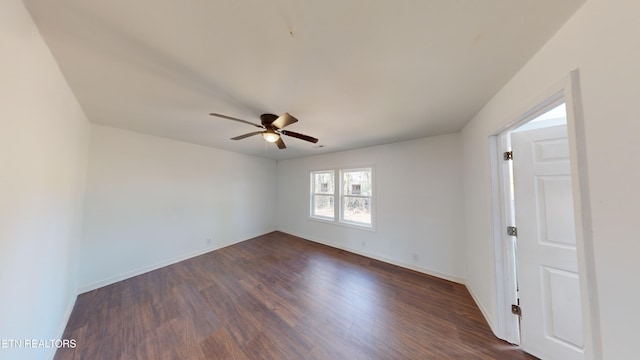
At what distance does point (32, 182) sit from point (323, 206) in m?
3.98

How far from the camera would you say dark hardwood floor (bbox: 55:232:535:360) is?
159cm

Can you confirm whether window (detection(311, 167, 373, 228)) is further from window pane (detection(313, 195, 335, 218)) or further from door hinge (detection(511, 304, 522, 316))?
door hinge (detection(511, 304, 522, 316))

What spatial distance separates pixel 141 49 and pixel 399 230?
3.75 meters

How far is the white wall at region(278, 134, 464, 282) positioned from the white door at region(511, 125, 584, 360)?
3.83 ft

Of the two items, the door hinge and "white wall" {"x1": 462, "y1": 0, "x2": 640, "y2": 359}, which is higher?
"white wall" {"x1": 462, "y1": 0, "x2": 640, "y2": 359}

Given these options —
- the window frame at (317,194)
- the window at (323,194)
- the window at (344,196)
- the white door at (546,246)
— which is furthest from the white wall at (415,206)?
the white door at (546,246)

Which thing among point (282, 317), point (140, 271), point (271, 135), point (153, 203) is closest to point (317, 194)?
point (271, 135)

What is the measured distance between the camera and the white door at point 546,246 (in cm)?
137

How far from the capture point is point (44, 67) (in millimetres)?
1171

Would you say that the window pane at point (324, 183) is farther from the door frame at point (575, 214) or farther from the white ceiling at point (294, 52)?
the door frame at point (575, 214)

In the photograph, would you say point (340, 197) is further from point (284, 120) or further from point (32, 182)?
point (32, 182)

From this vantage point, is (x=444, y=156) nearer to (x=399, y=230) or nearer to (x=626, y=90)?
(x=399, y=230)

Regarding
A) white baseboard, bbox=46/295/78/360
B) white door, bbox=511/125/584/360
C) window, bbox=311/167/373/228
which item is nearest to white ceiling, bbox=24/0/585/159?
white door, bbox=511/125/584/360

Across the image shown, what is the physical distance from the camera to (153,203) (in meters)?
3.08
